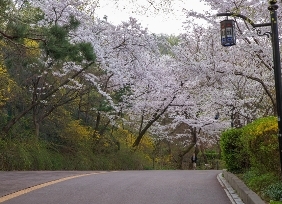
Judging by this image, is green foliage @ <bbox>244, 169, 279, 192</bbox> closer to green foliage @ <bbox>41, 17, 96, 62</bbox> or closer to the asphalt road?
the asphalt road

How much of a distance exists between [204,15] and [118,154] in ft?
43.7

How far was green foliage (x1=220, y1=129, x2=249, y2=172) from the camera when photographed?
13422 millimetres

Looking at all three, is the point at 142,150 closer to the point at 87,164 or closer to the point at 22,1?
the point at 87,164

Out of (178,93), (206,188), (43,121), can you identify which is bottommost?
(206,188)

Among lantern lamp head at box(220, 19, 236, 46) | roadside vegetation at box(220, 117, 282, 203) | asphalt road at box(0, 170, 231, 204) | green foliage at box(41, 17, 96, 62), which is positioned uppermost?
lantern lamp head at box(220, 19, 236, 46)

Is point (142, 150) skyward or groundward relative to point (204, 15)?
groundward

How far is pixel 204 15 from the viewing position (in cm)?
1642

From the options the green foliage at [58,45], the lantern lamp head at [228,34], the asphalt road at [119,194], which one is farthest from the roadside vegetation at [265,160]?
the green foliage at [58,45]

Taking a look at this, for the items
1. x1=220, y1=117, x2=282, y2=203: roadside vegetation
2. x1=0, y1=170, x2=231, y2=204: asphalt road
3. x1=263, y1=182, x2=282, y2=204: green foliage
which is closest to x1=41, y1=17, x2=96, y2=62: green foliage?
x1=0, y1=170, x2=231, y2=204: asphalt road

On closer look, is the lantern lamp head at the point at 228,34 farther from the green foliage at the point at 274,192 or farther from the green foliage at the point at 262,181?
the green foliage at the point at 274,192

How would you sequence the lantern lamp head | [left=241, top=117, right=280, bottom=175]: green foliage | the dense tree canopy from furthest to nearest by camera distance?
1. the dense tree canopy
2. the lantern lamp head
3. [left=241, top=117, right=280, bottom=175]: green foliage

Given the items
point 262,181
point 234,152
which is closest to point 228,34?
point 234,152

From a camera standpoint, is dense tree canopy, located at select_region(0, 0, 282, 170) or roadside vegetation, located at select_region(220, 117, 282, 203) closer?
roadside vegetation, located at select_region(220, 117, 282, 203)

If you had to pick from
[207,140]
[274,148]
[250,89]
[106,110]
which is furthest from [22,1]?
[207,140]
